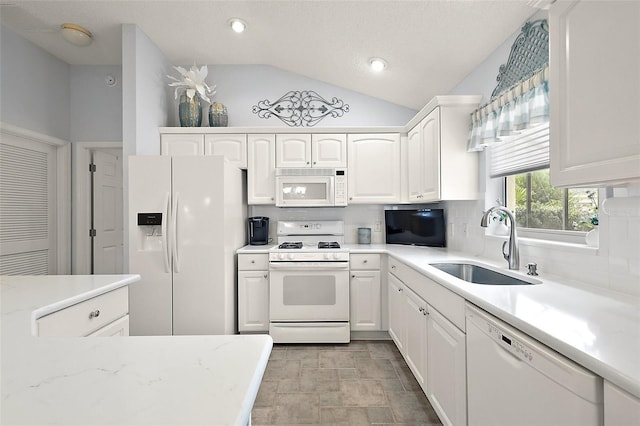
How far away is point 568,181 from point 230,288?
257 cm

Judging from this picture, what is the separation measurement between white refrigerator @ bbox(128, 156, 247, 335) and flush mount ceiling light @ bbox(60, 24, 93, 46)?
4.17 ft

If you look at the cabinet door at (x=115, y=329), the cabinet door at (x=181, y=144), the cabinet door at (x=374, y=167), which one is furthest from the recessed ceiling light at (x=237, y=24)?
the cabinet door at (x=115, y=329)

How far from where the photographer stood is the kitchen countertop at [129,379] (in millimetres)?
540

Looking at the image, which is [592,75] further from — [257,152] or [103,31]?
[103,31]

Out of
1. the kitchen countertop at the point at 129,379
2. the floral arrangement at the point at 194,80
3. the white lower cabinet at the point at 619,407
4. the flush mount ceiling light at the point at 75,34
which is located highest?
the flush mount ceiling light at the point at 75,34

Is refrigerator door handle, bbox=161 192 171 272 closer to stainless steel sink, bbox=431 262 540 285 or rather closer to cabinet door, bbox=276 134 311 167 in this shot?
cabinet door, bbox=276 134 311 167

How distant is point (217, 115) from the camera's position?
131 inches

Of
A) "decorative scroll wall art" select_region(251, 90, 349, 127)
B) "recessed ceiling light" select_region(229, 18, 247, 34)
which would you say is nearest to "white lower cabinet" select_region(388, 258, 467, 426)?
"decorative scroll wall art" select_region(251, 90, 349, 127)

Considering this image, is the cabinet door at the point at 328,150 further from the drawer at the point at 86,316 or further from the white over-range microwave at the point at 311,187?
the drawer at the point at 86,316

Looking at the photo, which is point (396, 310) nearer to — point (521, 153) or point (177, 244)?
point (521, 153)

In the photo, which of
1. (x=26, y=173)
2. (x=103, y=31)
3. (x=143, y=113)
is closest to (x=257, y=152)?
(x=143, y=113)

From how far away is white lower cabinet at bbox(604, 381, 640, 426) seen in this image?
0.66 metres

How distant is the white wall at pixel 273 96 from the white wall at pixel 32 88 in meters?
1.43

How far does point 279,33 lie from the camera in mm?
2854
